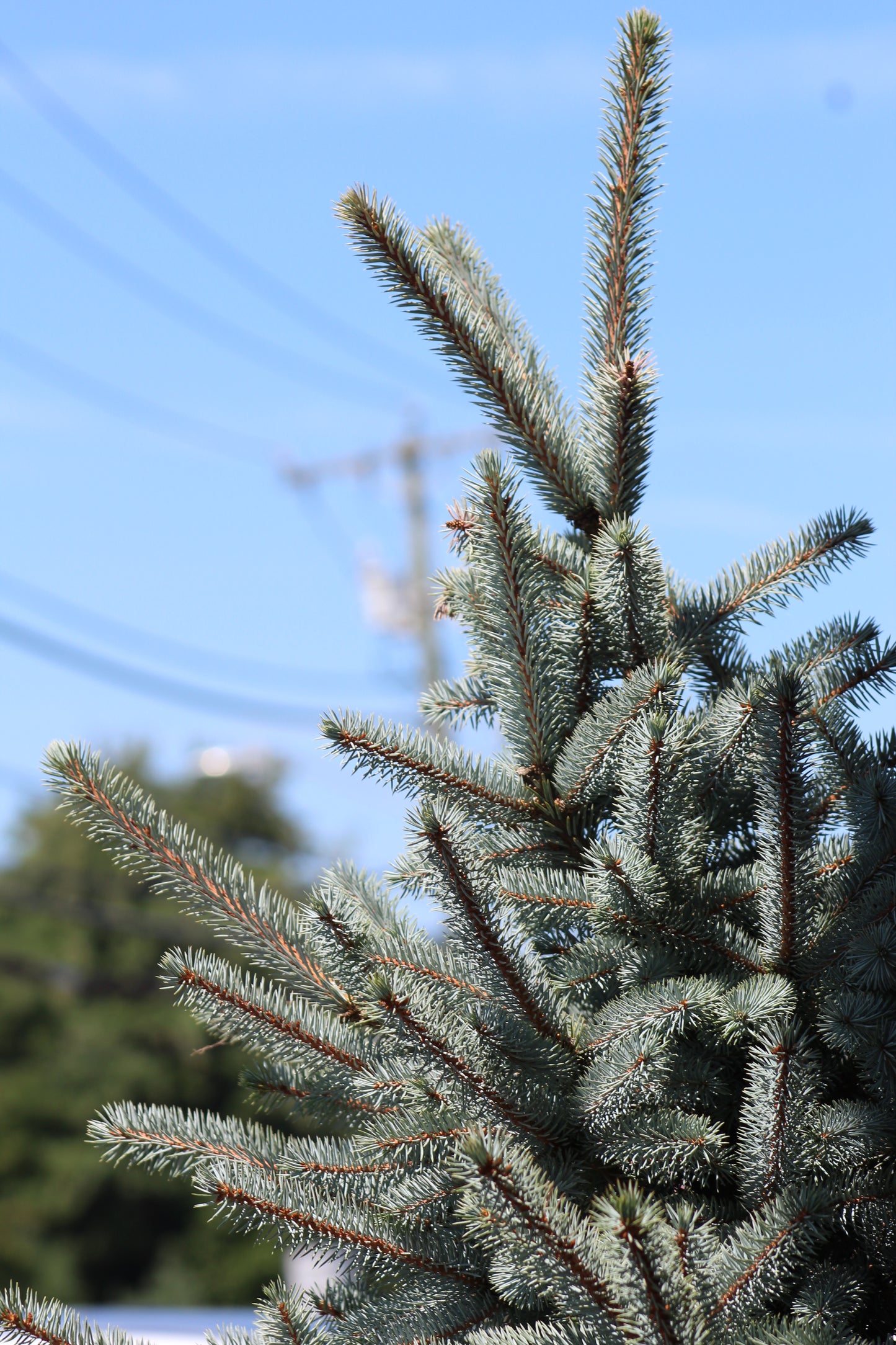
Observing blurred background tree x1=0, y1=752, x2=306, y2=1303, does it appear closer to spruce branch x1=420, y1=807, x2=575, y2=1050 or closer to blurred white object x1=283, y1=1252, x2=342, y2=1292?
blurred white object x1=283, y1=1252, x2=342, y2=1292

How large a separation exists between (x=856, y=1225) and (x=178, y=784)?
3043cm

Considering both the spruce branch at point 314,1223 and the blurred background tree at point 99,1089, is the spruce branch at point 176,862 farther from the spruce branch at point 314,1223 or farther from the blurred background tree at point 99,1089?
the blurred background tree at point 99,1089

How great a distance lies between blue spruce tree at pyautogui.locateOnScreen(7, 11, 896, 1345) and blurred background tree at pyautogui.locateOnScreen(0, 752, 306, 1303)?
69.0ft

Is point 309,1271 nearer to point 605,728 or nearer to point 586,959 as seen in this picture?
point 586,959

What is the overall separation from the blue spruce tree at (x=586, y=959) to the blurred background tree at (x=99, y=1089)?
21019mm

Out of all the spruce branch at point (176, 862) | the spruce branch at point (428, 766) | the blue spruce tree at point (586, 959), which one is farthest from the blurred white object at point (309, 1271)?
the spruce branch at point (428, 766)

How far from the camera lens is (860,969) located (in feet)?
4.55

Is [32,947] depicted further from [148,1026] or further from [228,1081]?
[228,1081]

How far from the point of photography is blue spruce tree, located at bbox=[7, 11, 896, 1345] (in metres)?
1.31

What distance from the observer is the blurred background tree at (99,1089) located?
24297 millimetres

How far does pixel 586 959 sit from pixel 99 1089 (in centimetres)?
2677

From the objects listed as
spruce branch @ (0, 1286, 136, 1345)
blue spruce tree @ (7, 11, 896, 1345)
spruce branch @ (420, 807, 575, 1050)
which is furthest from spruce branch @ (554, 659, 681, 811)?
spruce branch @ (0, 1286, 136, 1345)

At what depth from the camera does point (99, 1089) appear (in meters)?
25.7

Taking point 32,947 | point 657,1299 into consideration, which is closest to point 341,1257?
point 657,1299
